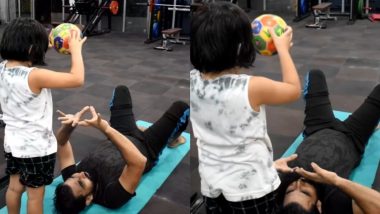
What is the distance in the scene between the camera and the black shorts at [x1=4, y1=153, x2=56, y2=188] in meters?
1.68

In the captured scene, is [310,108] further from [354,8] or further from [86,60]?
[354,8]

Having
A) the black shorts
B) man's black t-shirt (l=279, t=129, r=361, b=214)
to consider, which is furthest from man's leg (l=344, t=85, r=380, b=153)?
the black shorts

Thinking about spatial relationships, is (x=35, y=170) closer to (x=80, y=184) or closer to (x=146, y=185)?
(x=80, y=184)

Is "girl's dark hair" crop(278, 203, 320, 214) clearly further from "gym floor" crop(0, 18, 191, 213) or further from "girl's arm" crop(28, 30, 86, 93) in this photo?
"girl's arm" crop(28, 30, 86, 93)

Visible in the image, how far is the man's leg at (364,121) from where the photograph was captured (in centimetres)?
209

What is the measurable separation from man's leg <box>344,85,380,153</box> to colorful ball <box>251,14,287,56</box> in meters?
1.09

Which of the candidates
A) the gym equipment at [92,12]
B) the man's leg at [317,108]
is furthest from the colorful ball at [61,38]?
the gym equipment at [92,12]

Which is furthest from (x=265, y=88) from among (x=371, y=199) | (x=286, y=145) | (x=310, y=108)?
(x=286, y=145)

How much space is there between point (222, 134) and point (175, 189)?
1119mm

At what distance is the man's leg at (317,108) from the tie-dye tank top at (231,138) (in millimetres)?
1064

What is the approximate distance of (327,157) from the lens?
6.09ft

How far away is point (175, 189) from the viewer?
2.20m

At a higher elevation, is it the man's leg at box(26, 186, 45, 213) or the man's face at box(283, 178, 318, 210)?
the man's face at box(283, 178, 318, 210)

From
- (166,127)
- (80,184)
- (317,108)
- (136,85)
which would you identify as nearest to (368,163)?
(317,108)
